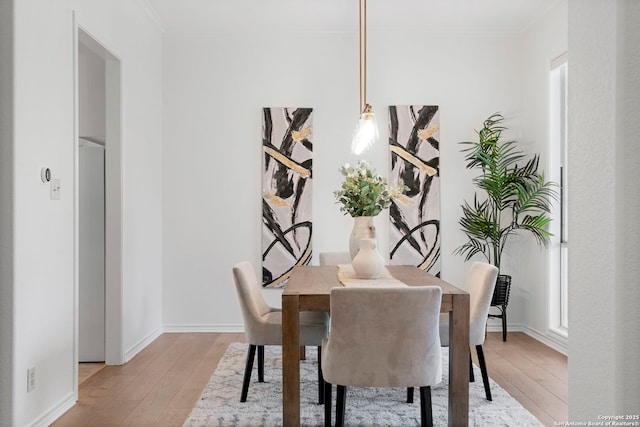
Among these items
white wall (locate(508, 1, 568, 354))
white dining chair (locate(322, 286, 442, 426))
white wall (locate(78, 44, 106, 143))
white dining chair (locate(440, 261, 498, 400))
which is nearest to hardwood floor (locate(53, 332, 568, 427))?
white wall (locate(508, 1, 568, 354))

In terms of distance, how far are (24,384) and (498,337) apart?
3.74 m

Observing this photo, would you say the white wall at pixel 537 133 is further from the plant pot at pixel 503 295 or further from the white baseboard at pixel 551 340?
the plant pot at pixel 503 295

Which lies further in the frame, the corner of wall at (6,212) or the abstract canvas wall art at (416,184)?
the abstract canvas wall art at (416,184)

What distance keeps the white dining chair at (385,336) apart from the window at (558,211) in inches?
102

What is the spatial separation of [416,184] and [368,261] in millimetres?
2085

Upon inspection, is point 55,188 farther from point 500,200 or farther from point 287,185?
point 500,200

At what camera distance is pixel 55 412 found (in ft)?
9.18

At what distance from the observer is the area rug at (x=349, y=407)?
2.70m

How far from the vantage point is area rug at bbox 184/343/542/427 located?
2.70 meters

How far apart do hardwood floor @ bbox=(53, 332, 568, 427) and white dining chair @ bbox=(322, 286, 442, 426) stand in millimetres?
999

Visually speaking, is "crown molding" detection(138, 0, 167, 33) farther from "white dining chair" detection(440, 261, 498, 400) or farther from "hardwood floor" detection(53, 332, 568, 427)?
"white dining chair" detection(440, 261, 498, 400)

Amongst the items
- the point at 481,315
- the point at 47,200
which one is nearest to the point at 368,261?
the point at 481,315

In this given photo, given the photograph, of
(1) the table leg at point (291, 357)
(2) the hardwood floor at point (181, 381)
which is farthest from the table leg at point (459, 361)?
(1) the table leg at point (291, 357)

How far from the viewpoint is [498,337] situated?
184 inches
